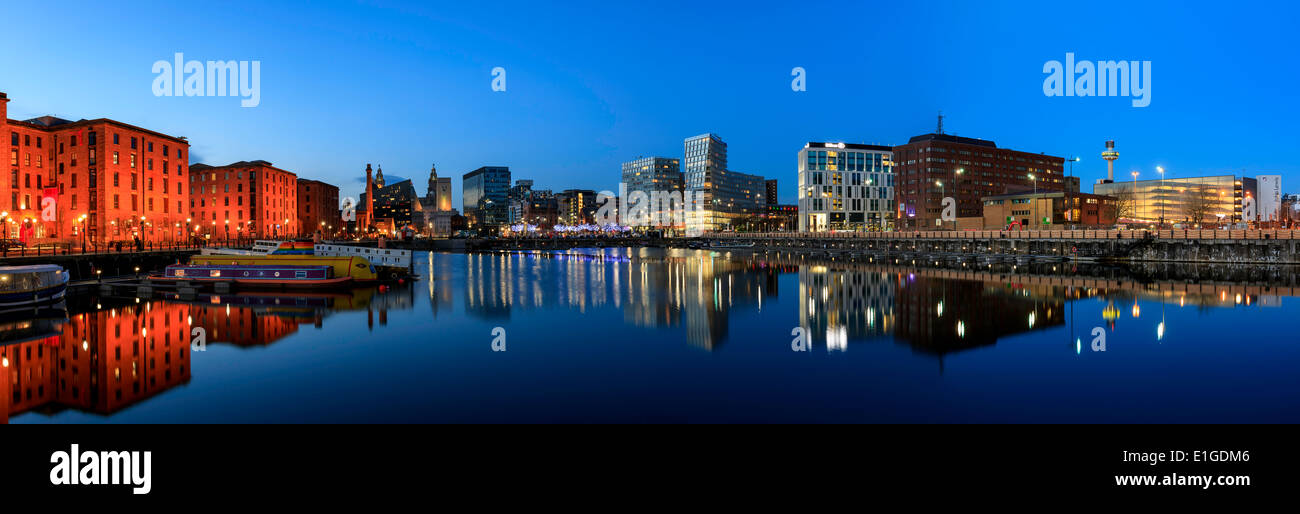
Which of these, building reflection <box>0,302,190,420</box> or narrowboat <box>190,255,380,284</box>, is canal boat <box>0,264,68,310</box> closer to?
building reflection <box>0,302,190,420</box>

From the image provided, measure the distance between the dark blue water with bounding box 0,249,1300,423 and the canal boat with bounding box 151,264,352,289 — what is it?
14.7ft

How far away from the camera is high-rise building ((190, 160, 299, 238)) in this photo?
4601 inches

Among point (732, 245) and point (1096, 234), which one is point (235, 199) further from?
point (1096, 234)

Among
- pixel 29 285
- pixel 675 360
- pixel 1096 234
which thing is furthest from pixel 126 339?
pixel 1096 234

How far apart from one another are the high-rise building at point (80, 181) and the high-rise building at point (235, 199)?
41007 millimetres

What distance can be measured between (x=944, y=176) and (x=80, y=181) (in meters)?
191

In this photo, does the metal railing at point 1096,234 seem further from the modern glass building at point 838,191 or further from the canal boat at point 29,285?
the canal boat at point 29,285

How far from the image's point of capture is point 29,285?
103 ft

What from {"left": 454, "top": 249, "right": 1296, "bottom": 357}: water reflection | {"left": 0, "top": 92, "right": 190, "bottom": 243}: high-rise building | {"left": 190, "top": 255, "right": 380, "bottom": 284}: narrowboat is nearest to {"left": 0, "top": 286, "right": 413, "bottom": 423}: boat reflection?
{"left": 190, "top": 255, "right": 380, "bottom": 284}: narrowboat
